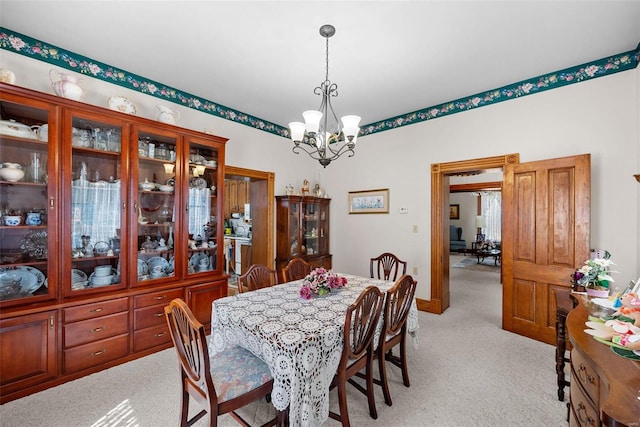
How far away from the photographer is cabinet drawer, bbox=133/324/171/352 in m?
2.64

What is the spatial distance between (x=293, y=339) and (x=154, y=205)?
2.26 metres

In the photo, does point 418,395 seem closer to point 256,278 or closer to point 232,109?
point 256,278

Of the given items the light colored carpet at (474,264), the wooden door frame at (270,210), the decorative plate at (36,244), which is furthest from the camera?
the light colored carpet at (474,264)

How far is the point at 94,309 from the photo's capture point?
2.40m

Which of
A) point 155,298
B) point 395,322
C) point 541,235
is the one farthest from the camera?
point 541,235

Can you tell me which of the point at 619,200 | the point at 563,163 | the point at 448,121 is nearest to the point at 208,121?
the point at 448,121

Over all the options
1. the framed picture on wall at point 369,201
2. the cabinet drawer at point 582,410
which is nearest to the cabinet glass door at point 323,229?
the framed picture on wall at point 369,201

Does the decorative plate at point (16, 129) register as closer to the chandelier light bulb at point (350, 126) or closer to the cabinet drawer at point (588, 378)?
the chandelier light bulb at point (350, 126)

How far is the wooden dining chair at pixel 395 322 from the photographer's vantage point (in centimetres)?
200

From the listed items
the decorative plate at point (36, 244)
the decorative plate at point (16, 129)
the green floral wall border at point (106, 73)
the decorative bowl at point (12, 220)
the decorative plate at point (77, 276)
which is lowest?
the decorative plate at point (77, 276)

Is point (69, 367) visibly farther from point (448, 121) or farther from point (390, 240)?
point (448, 121)

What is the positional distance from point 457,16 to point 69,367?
13.6 feet

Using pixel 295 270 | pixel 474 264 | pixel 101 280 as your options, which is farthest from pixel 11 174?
pixel 474 264

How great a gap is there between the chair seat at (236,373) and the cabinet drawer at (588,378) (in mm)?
1465
